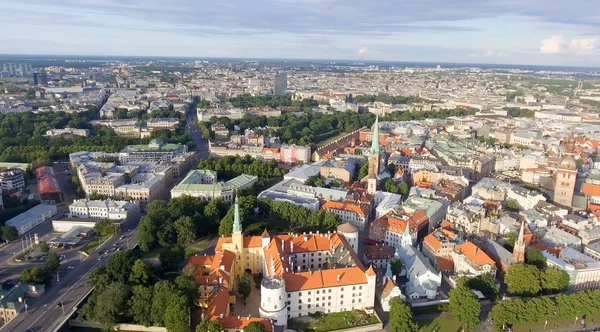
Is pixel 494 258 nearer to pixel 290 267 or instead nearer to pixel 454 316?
pixel 454 316

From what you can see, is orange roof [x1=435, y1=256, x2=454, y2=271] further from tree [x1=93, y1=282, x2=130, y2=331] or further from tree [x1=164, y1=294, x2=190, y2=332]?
tree [x1=93, y1=282, x2=130, y2=331]

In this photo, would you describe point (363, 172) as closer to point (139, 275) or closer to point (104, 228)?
point (104, 228)

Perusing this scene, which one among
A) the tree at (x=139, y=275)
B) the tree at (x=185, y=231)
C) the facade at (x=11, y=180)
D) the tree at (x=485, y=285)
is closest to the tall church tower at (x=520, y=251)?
the tree at (x=485, y=285)

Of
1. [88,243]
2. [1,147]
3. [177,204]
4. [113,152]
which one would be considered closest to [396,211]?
[177,204]

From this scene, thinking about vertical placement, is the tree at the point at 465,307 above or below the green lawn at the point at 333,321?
above

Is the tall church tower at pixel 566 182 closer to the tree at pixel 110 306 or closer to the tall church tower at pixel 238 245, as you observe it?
the tall church tower at pixel 238 245

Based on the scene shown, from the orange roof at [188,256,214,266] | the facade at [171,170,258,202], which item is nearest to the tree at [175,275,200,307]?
the orange roof at [188,256,214,266]
